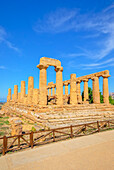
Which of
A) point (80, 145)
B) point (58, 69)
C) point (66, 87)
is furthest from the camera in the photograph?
point (66, 87)

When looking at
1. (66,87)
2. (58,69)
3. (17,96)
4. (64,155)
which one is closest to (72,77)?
(58,69)

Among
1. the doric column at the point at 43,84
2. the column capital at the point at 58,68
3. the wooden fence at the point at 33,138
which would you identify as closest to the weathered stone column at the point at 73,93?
the column capital at the point at 58,68

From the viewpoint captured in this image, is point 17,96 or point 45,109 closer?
point 45,109

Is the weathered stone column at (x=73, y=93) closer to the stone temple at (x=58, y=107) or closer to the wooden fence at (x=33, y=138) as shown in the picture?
the stone temple at (x=58, y=107)

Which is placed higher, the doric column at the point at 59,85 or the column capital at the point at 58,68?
the column capital at the point at 58,68

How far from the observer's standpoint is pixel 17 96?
33.8 meters

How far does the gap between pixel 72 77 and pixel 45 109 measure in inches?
360

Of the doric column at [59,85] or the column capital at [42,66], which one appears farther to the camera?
the doric column at [59,85]

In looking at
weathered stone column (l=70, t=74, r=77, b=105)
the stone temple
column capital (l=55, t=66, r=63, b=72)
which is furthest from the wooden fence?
weathered stone column (l=70, t=74, r=77, b=105)

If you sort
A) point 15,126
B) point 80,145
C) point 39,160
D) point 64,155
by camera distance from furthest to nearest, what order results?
point 15,126
point 80,145
point 64,155
point 39,160

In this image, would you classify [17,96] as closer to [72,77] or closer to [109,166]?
[72,77]

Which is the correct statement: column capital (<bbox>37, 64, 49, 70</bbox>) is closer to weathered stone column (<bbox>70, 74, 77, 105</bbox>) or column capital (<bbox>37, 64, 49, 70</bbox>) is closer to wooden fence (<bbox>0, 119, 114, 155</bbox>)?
weathered stone column (<bbox>70, 74, 77, 105</bbox>)

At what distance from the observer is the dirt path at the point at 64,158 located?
4500 mm

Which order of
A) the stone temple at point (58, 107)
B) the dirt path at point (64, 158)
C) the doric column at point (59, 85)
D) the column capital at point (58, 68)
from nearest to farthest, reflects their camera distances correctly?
the dirt path at point (64, 158), the stone temple at point (58, 107), the column capital at point (58, 68), the doric column at point (59, 85)
